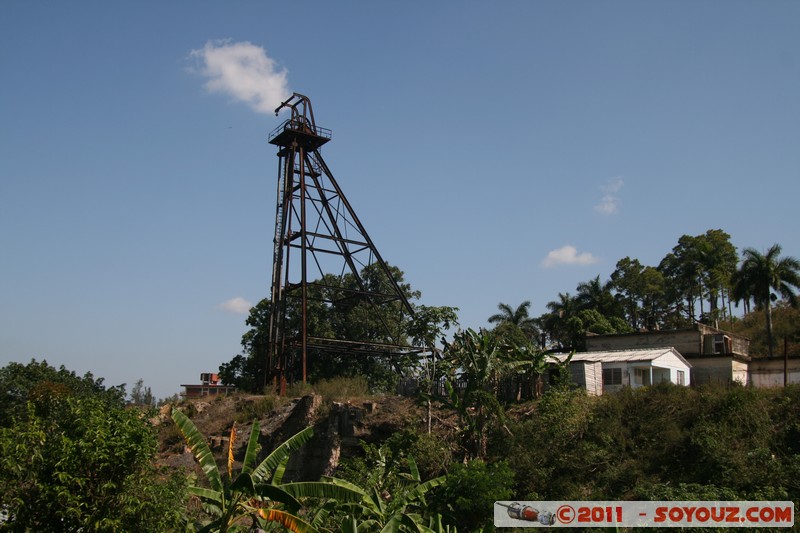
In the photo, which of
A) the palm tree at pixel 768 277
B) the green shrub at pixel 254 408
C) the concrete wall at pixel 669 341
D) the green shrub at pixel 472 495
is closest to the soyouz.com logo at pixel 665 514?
the green shrub at pixel 472 495

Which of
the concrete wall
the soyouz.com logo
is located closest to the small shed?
the concrete wall

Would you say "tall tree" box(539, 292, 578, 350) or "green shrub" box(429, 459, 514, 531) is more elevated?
"tall tree" box(539, 292, 578, 350)

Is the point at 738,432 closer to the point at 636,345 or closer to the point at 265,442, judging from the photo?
the point at 636,345

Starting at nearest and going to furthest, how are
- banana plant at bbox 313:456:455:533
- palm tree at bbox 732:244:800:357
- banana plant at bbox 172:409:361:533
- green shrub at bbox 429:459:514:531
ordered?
banana plant at bbox 172:409:361:533 → banana plant at bbox 313:456:455:533 → green shrub at bbox 429:459:514:531 → palm tree at bbox 732:244:800:357

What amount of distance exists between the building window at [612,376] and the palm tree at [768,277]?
18.3m

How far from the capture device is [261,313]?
52781mm

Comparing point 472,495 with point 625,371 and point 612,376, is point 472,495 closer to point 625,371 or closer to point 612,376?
point 612,376

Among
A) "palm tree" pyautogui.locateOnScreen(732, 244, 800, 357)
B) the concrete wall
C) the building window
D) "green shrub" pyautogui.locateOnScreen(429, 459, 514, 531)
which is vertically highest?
"palm tree" pyautogui.locateOnScreen(732, 244, 800, 357)

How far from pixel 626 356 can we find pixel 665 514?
47.7 ft

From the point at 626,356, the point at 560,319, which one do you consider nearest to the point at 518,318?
the point at 560,319

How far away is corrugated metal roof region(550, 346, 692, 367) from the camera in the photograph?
31.0 meters

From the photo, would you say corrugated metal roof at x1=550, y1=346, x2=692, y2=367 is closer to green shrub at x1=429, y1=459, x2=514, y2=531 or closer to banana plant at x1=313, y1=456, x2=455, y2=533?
green shrub at x1=429, y1=459, x2=514, y2=531

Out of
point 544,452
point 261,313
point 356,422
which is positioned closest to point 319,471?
point 356,422

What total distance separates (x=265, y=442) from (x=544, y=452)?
1368 cm
